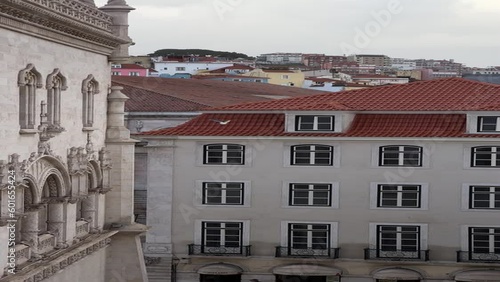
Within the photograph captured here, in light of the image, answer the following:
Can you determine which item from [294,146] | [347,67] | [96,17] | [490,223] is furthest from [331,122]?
[347,67]

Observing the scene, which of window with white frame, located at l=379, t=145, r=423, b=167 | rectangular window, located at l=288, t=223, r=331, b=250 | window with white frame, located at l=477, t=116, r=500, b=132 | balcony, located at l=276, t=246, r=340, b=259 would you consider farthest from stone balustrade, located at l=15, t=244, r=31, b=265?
window with white frame, located at l=477, t=116, r=500, b=132

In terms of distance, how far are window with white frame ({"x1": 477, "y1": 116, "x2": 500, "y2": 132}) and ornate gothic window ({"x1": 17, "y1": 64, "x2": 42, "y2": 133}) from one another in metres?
17.8

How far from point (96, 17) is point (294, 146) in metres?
11.2

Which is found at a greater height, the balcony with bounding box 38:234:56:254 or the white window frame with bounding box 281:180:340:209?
the white window frame with bounding box 281:180:340:209

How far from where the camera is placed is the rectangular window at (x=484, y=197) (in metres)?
38.0

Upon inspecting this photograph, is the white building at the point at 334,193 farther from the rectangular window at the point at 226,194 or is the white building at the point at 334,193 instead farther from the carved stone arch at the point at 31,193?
the carved stone arch at the point at 31,193

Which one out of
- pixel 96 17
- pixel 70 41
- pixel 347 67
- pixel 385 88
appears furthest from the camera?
pixel 347 67

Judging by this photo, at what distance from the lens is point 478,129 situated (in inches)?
1492

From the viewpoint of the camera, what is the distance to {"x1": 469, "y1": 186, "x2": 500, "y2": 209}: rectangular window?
125ft

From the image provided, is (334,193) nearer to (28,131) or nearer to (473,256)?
(473,256)

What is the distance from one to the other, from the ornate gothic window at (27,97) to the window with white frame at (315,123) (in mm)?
15167

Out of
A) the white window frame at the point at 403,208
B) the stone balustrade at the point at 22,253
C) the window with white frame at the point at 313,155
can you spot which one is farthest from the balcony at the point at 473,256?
the stone balustrade at the point at 22,253

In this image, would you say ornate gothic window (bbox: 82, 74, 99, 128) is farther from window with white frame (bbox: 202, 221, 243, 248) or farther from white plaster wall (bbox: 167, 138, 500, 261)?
window with white frame (bbox: 202, 221, 243, 248)

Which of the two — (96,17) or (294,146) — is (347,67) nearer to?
(294,146)
